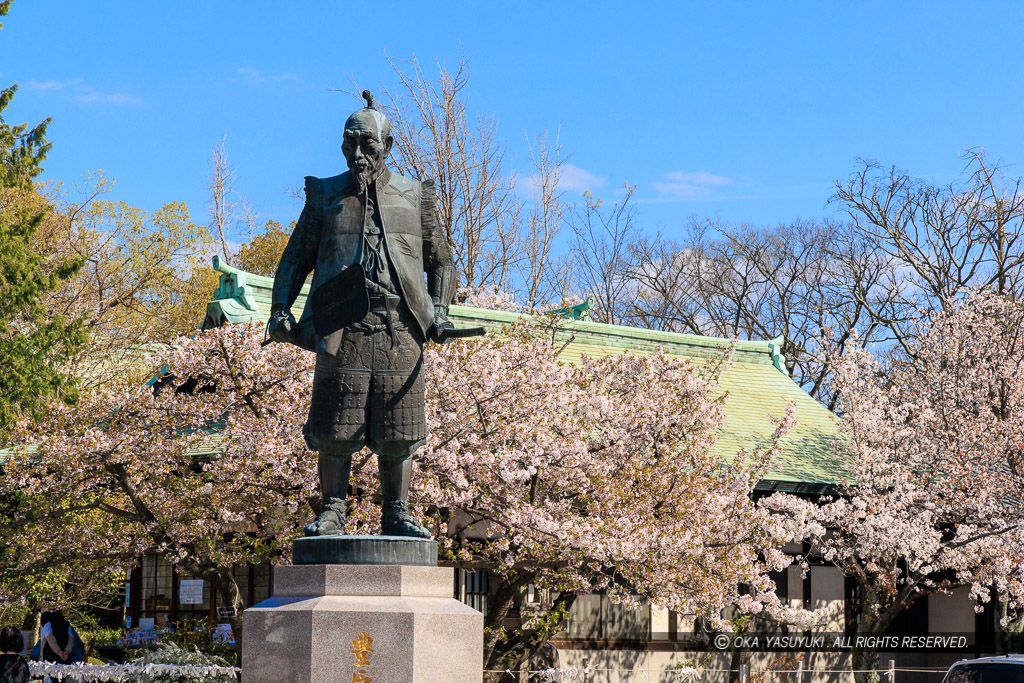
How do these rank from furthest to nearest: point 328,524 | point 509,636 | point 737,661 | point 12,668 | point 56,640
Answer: point 737,661, point 509,636, point 56,640, point 12,668, point 328,524

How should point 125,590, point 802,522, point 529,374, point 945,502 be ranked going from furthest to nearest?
1. point 125,590
2. point 945,502
3. point 802,522
4. point 529,374

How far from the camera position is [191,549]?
566 inches

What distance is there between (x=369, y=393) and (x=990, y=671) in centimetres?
832

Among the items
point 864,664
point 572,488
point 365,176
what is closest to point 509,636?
point 572,488

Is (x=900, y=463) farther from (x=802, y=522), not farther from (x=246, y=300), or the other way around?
(x=246, y=300)

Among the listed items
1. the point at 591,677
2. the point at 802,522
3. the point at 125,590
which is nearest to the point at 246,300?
the point at 125,590

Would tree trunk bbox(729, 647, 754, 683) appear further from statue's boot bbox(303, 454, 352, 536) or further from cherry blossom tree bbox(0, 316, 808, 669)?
statue's boot bbox(303, 454, 352, 536)

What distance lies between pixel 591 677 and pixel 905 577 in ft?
18.8

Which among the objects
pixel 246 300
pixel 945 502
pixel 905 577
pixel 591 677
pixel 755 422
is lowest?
pixel 591 677

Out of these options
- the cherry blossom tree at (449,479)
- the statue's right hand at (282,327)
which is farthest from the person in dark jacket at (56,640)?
the statue's right hand at (282,327)

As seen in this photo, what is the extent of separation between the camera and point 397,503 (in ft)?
24.9

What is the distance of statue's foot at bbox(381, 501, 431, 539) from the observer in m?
7.46

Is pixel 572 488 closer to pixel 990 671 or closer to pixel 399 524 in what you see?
pixel 990 671

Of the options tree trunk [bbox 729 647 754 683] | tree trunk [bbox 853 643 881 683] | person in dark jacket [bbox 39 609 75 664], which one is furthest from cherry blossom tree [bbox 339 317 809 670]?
tree trunk [bbox 853 643 881 683]
